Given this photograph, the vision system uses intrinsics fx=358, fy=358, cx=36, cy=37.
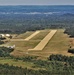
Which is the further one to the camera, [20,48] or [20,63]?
[20,48]

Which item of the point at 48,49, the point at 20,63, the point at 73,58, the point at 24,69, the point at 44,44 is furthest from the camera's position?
the point at 44,44

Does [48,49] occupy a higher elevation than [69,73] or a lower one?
lower

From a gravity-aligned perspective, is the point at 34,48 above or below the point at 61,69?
below

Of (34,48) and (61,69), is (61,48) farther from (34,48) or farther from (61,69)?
(61,69)

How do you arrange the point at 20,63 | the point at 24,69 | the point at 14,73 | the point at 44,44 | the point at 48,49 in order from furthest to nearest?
the point at 44,44 < the point at 48,49 < the point at 20,63 < the point at 24,69 < the point at 14,73

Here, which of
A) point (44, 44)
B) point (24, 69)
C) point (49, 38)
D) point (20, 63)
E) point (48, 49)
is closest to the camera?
point (24, 69)

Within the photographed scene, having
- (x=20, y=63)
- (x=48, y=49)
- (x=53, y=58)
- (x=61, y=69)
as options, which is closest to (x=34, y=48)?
(x=48, y=49)

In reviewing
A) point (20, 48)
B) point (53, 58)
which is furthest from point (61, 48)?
point (53, 58)

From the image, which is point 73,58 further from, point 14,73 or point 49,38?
point 49,38

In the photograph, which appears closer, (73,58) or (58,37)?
(73,58)
